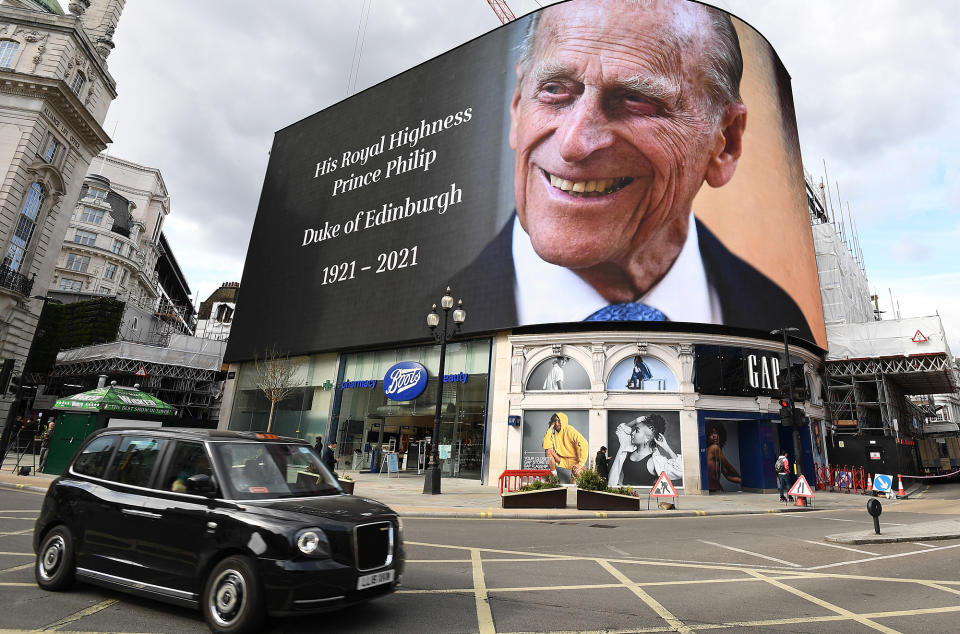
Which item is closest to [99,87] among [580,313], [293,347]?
[293,347]

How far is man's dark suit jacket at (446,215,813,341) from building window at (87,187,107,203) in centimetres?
5770

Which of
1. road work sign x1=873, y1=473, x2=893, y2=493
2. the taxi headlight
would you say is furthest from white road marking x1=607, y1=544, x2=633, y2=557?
road work sign x1=873, y1=473, x2=893, y2=493

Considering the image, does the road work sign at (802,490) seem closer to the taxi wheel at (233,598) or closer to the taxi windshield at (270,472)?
the taxi windshield at (270,472)

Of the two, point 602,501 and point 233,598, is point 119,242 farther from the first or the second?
point 233,598

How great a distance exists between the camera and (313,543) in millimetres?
4402

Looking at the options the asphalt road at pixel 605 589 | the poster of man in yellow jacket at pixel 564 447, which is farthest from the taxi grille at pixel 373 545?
the poster of man in yellow jacket at pixel 564 447

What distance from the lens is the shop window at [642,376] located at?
2438 cm

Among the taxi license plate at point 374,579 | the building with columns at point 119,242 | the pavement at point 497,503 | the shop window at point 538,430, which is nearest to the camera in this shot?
the taxi license plate at point 374,579

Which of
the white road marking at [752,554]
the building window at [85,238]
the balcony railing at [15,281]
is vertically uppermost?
the building window at [85,238]

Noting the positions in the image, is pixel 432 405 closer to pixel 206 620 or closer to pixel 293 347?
pixel 293 347

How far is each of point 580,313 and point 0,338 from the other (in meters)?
33.8

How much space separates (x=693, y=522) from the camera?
14320 mm

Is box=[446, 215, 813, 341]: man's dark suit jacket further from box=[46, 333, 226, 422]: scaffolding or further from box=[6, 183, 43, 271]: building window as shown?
box=[6, 183, 43, 271]: building window

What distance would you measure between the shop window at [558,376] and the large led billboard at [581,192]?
7.36 feet
